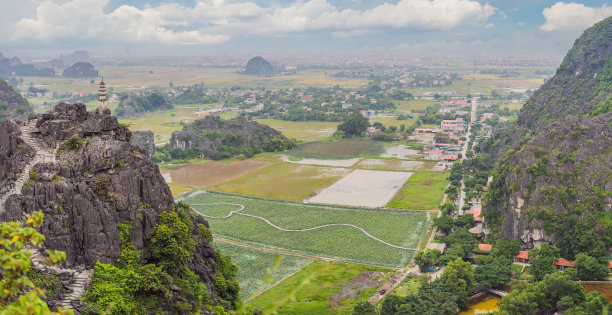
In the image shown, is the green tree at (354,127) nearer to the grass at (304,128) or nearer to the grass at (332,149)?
the grass at (304,128)

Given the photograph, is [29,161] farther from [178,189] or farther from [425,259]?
[178,189]

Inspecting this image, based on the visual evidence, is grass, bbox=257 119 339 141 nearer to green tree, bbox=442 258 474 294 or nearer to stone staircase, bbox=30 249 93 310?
green tree, bbox=442 258 474 294

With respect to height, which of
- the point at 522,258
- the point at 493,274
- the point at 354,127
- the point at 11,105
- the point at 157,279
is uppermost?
the point at 11,105

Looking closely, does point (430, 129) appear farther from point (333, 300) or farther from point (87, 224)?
point (87, 224)

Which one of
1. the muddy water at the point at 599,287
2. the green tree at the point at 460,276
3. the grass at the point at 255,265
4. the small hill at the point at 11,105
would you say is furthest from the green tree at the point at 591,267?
the small hill at the point at 11,105

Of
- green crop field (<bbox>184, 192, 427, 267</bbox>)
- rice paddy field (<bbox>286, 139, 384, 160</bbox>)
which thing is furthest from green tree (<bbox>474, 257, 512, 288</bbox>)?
rice paddy field (<bbox>286, 139, 384, 160</bbox>)

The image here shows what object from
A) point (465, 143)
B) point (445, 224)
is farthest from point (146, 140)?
point (445, 224)

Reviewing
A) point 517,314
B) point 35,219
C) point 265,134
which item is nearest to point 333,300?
point 517,314
